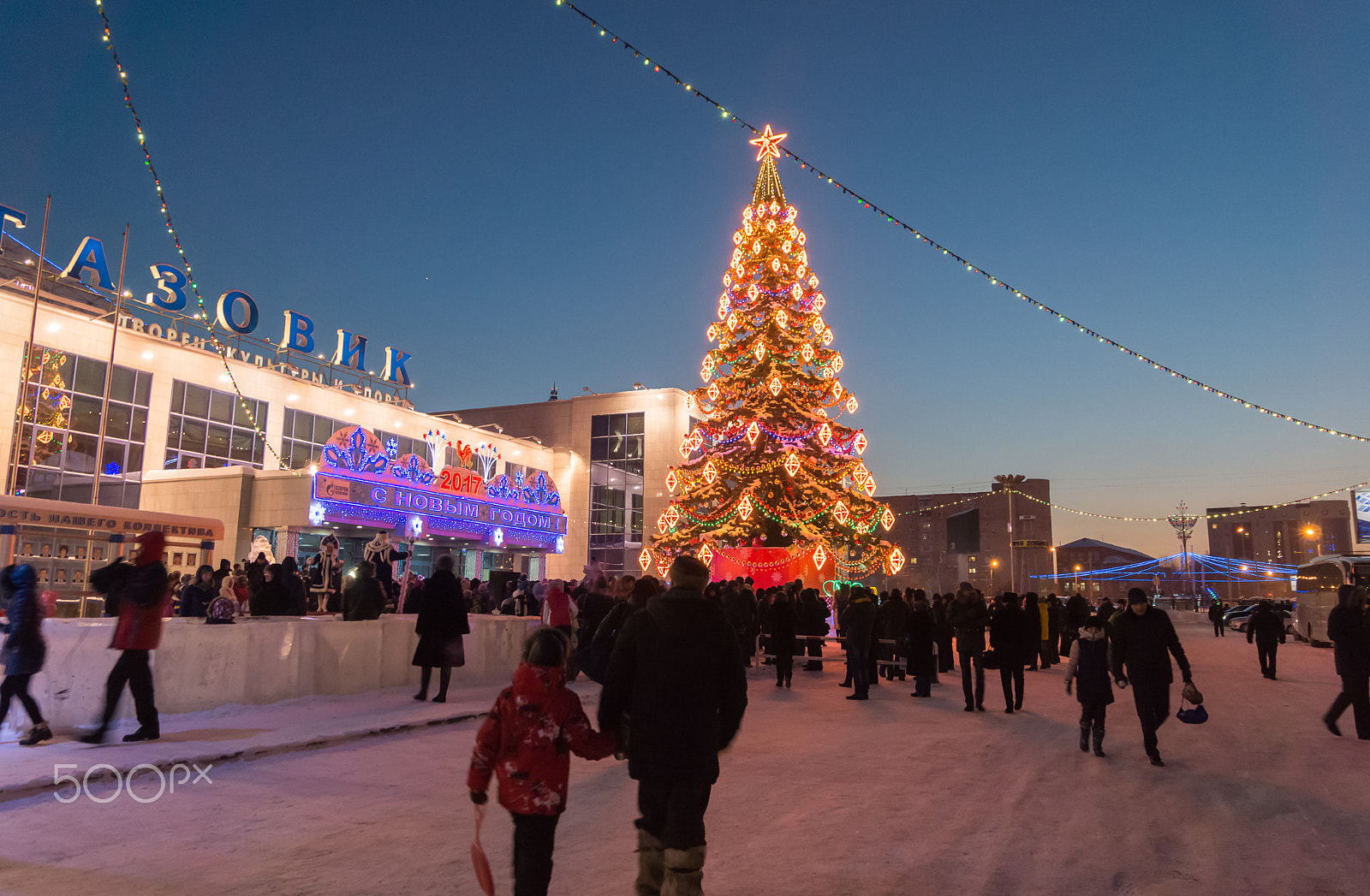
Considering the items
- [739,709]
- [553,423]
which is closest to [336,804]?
[739,709]

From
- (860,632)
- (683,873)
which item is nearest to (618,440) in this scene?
(860,632)

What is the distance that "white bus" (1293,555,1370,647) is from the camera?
26531mm

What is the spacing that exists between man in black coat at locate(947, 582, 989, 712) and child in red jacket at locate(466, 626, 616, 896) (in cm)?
921

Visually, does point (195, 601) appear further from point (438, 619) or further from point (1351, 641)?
point (1351, 641)

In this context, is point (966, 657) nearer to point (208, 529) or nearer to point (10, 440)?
point (208, 529)

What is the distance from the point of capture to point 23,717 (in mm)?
7953

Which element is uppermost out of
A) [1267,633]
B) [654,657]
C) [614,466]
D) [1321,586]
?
[614,466]

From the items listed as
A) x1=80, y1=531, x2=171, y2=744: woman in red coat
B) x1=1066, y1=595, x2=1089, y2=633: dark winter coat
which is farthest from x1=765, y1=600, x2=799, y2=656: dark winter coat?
x1=80, y1=531, x2=171, y2=744: woman in red coat

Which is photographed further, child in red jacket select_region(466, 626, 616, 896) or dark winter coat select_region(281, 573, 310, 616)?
dark winter coat select_region(281, 573, 310, 616)

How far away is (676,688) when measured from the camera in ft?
12.0

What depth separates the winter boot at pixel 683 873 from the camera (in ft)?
11.4

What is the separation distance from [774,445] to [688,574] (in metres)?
21.1

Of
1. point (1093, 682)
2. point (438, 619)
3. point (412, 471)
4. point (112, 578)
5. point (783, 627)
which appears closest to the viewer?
point (112, 578)

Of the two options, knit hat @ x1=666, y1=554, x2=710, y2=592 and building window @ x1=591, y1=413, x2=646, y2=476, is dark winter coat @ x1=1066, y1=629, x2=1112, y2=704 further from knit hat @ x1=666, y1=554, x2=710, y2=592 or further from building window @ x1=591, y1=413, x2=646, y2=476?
building window @ x1=591, y1=413, x2=646, y2=476
